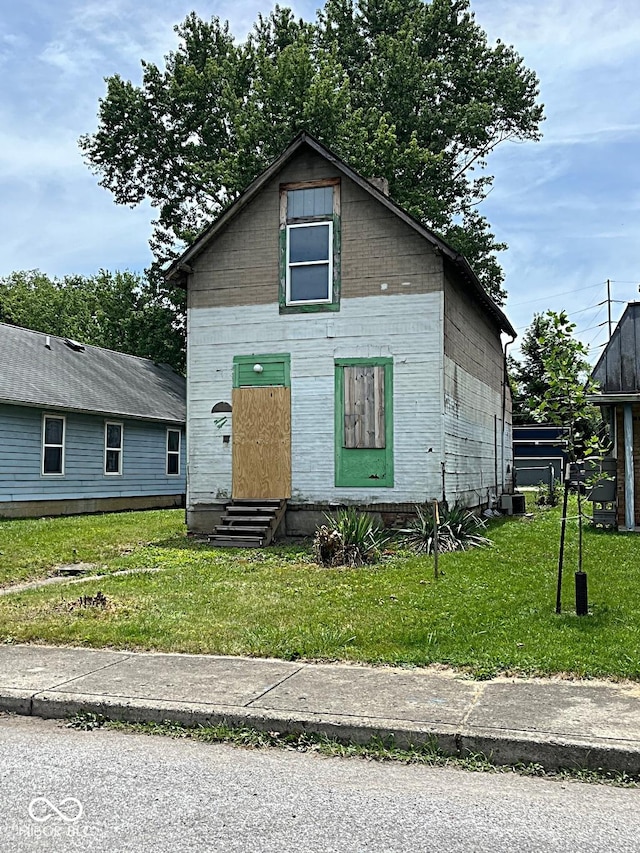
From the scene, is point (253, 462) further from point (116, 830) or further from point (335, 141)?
point (335, 141)

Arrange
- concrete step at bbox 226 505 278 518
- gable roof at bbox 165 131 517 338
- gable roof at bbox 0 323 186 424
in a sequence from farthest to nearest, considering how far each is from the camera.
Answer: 1. gable roof at bbox 0 323 186 424
2. concrete step at bbox 226 505 278 518
3. gable roof at bbox 165 131 517 338

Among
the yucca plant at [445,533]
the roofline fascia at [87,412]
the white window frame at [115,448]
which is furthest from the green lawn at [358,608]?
the white window frame at [115,448]

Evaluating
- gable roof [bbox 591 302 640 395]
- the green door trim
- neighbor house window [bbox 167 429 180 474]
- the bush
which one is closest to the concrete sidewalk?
the bush

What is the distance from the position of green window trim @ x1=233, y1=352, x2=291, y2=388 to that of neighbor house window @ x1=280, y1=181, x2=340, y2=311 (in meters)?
1.05

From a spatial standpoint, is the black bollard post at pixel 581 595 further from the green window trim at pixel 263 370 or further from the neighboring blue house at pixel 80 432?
the neighboring blue house at pixel 80 432

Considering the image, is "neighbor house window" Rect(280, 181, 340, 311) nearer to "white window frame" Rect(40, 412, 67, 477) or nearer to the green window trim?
the green window trim

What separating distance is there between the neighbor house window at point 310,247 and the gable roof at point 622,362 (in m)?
5.46

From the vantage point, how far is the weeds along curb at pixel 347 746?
4.81 m

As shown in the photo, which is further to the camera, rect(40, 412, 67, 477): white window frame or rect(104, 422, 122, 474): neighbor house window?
rect(104, 422, 122, 474): neighbor house window

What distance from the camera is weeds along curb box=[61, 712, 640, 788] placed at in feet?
15.8

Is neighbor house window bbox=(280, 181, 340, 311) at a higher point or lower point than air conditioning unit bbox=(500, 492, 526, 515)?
higher

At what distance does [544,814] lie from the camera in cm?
425

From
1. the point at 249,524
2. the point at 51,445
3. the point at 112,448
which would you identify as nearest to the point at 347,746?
the point at 249,524

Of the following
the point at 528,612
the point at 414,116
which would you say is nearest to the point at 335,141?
the point at 414,116
